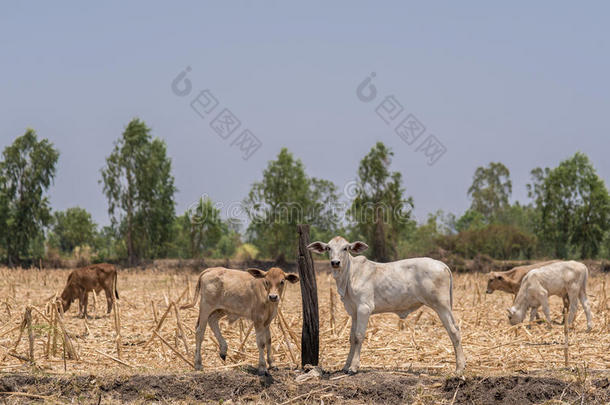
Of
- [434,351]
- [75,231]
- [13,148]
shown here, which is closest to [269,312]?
[434,351]

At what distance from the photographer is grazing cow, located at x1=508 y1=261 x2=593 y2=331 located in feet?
53.1

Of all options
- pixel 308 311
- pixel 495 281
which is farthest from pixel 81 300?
pixel 495 281

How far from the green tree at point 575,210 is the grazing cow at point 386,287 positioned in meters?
45.7

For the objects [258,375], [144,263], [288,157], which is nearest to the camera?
[258,375]

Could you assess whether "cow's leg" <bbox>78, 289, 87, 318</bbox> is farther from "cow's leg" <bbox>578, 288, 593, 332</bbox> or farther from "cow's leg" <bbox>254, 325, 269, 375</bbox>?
"cow's leg" <bbox>578, 288, 593, 332</bbox>

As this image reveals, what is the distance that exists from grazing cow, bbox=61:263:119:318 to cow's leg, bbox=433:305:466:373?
425 inches

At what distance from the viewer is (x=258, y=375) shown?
9.41 meters

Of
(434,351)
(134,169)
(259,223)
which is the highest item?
(134,169)

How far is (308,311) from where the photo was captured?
33.4 ft

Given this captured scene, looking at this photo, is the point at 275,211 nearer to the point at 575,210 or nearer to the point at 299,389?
the point at 575,210

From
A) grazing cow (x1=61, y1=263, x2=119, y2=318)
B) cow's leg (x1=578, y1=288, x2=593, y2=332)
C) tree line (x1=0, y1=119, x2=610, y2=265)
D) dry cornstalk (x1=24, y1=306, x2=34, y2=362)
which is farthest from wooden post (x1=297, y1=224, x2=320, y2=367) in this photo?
tree line (x1=0, y1=119, x2=610, y2=265)

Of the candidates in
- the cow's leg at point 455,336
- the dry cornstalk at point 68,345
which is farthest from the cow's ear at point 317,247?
the dry cornstalk at point 68,345

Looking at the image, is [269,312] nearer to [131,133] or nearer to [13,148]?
[131,133]

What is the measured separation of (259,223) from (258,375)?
43.3m
